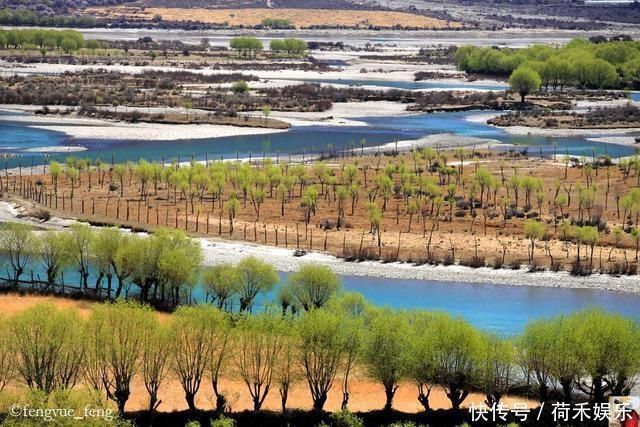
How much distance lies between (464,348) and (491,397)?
2130 mm

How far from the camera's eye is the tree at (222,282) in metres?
48.4

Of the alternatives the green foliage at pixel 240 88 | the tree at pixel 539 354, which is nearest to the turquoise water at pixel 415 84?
the green foliage at pixel 240 88

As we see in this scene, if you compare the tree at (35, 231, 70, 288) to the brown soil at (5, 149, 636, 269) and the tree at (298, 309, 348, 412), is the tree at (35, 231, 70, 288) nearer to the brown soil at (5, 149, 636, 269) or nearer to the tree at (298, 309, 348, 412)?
Result: the brown soil at (5, 149, 636, 269)

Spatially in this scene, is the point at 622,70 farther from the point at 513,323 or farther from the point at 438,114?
the point at 513,323

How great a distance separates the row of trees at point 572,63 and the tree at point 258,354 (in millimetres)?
116299

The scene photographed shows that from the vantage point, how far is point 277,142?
3910 inches

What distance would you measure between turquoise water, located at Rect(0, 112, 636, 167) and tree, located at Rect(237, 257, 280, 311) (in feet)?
131

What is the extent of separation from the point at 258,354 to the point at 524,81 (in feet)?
341

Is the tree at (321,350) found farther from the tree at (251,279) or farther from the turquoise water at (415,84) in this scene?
the turquoise water at (415,84)

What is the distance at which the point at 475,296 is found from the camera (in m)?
53.0

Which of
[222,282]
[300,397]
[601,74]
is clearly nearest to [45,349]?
[300,397]

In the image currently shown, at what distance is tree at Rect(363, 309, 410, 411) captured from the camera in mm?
36656

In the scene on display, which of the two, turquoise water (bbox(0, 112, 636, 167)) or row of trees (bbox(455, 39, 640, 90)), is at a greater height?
row of trees (bbox(455, 39, 640, 90))

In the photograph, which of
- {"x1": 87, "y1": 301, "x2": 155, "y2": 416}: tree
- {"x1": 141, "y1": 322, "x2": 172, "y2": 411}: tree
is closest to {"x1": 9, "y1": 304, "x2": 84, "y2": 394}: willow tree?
{"x1": 87, "y1": 301, "x2": 155, "y2": 416}: tree
